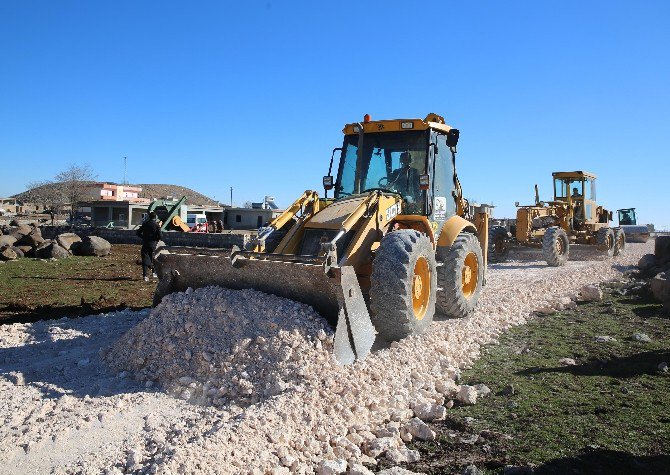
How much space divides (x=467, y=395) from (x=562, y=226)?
1492cm

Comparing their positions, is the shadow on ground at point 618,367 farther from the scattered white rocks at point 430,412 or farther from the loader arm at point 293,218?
the loader arm at point 293,218

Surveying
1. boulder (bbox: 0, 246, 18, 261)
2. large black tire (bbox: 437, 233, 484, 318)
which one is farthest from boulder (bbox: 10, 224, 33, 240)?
large black tire (bbox: 437, 233, 484, 318)

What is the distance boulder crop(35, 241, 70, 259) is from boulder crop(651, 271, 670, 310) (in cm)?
1633

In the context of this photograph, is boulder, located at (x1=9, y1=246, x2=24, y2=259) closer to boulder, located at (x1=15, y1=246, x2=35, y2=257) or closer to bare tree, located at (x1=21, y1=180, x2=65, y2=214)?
boulder, located at (x1=15, y1=246, x2=35, y2=257)

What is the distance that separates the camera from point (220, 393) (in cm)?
469

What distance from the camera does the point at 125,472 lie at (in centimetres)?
347

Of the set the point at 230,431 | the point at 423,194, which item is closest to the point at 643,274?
the point at 423,194

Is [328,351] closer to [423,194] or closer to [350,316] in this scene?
[350,316]

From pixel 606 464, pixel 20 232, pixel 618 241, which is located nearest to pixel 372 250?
pixel 606 464

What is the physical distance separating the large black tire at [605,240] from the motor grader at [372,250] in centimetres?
1117

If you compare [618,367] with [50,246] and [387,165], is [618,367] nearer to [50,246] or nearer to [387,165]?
[387,165]

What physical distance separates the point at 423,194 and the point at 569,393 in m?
3.38

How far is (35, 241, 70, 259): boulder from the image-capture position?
1723 cm

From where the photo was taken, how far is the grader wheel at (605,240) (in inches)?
726
